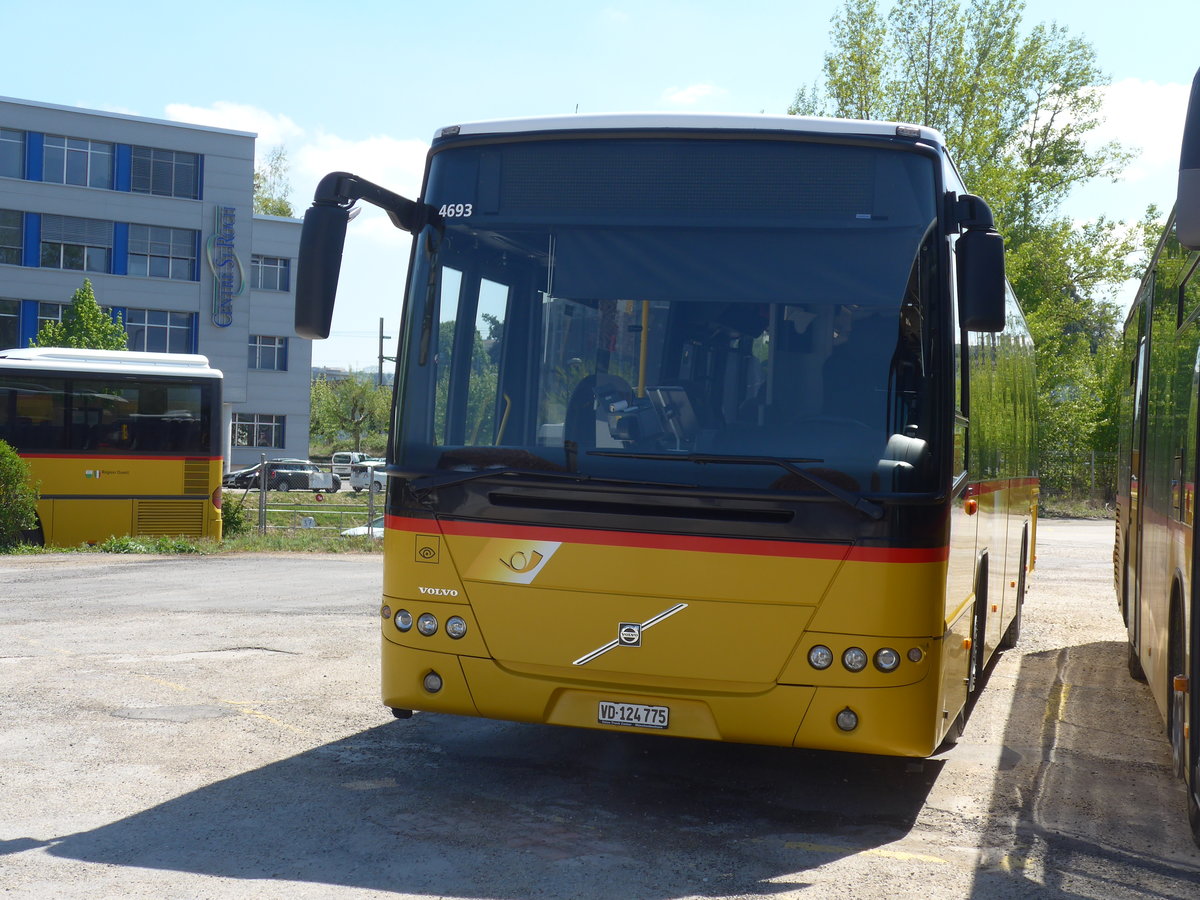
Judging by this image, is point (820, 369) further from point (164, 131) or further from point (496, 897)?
point (164, 131)

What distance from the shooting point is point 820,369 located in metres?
5.63

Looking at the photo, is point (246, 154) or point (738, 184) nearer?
point (738, 184)

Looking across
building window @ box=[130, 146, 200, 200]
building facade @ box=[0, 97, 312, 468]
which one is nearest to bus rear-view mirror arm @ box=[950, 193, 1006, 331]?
building facade @ box=[0, 97, 312, 468]

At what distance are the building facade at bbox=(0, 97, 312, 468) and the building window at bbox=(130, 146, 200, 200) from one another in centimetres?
4

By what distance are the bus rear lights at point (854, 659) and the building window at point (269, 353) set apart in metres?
59.7

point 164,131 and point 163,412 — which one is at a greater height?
point 164,131

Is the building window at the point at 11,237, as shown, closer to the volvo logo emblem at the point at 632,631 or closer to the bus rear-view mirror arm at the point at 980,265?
the volvo logo emblem at the point at 632,631

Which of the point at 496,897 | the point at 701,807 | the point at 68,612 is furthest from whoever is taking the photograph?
the point at 68,612

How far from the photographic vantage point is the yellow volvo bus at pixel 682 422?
559 cm

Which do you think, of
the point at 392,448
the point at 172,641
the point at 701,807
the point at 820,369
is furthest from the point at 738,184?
the point at 172,641

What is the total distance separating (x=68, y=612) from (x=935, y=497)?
9326 mm

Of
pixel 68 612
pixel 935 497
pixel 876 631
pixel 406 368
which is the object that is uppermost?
pixel 406 368

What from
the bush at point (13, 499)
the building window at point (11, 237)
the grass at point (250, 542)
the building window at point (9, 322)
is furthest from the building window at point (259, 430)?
the bush at point (13, 499)

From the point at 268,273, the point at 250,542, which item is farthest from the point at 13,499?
the point at 268,273
